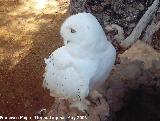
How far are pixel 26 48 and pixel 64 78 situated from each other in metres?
1.80

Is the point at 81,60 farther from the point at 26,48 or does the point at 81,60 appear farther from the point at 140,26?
the point at 26,48

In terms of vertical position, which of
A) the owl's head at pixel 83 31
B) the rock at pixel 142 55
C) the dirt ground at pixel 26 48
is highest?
the owl's head at pixel 83 31

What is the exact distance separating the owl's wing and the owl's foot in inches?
1.2

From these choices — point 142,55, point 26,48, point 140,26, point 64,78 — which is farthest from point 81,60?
point 26,48

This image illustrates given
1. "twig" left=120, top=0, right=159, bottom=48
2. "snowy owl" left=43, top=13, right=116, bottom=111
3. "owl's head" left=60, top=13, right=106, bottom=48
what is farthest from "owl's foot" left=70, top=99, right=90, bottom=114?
"twig" left=120, top=0, right=159, bottom=48

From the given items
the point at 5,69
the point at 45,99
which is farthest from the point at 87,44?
the point at 5,69

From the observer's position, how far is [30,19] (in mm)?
4109

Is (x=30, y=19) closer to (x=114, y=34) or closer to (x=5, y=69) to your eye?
(x=5, y=69)

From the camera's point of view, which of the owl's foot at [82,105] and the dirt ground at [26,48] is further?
the dirt ground at [26,48]

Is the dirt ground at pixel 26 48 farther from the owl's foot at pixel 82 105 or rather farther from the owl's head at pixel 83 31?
the owl's head at pixel 83 31

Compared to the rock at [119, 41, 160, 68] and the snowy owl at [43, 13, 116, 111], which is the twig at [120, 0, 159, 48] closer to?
the rock at [119, 41, 160, 68]

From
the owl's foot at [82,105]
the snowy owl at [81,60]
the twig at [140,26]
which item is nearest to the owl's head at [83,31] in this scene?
the snowy owl at [81,60]

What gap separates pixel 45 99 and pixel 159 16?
1.19 metres

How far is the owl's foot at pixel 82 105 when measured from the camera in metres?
1.93
